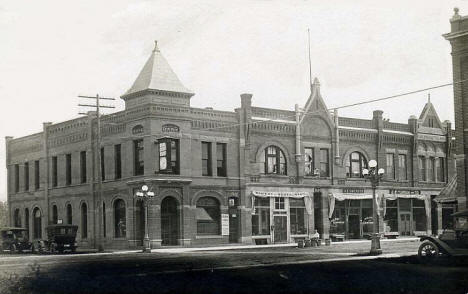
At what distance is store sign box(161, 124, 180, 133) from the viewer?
42.9m

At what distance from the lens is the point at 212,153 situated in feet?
148

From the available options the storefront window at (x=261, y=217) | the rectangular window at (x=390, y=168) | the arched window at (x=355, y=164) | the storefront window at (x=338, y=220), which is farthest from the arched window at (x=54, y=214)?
the rectangular window at (x=390, y=168)

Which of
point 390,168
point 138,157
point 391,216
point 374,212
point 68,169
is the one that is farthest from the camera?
point 390,168

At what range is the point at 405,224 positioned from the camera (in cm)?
5453

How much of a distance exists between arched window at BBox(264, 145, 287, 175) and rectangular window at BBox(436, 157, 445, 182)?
16262mm

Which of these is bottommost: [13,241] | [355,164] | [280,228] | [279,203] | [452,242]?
[13,241]

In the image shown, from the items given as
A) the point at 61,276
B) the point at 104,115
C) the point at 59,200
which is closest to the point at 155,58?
the point at 104,115

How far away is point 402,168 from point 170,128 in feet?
71.6

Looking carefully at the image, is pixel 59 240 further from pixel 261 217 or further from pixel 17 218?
pixel 17 218

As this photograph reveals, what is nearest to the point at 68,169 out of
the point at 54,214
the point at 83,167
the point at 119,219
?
the point at 83,167

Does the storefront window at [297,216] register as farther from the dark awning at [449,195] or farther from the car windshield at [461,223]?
the car windshield at [461,223]

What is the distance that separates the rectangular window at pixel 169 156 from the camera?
42688 mm

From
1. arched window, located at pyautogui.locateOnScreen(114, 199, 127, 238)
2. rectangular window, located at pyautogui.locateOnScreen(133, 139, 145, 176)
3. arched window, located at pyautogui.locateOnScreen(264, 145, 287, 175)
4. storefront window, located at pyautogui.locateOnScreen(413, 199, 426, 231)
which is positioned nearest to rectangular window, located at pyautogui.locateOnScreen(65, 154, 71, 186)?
arched window, located at pyautogui.locateOnScreen(114, 199, 127, 238)

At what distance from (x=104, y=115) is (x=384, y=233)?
23.0 meters
